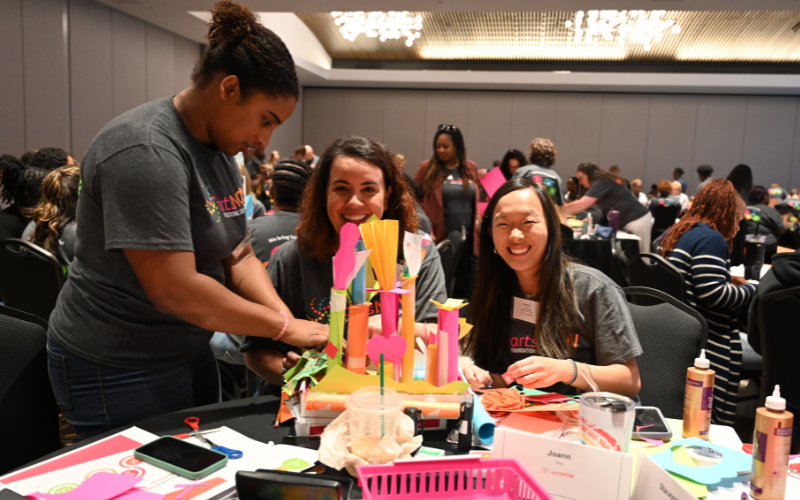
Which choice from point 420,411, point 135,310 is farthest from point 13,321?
point 420,411

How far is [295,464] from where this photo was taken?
1084 millimetres

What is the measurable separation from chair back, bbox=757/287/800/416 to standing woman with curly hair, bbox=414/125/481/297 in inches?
110

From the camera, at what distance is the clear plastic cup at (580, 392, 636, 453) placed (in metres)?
1.01

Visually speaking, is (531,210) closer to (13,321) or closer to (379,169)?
(379,169)

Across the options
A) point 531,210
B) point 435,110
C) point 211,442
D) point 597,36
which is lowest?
point 211,442

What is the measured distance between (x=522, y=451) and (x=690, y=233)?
88.4 inches

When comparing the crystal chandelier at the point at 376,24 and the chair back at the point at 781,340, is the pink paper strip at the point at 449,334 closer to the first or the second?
the chair back at the point at 781,340

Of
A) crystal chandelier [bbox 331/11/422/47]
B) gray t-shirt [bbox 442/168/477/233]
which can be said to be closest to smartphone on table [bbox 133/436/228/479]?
gray t-shirt [bbox 442/168/477/233]

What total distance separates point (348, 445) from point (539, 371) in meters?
0.56

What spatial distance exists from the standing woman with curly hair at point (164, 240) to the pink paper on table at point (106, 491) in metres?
0.36

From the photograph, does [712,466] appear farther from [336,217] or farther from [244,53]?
[244,53]

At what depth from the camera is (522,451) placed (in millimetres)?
980

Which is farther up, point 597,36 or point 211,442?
point 597,36

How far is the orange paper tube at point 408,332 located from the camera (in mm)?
1215
